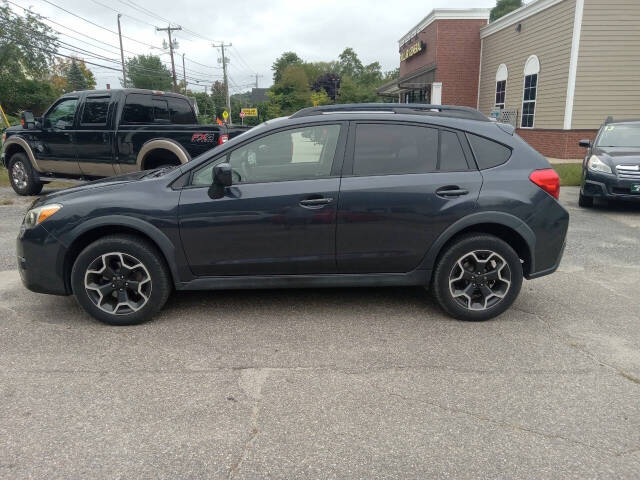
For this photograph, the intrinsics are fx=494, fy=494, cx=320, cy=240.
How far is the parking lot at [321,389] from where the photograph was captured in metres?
2.46

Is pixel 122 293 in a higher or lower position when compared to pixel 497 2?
lower

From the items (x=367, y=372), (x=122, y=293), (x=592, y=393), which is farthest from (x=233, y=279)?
(x=592, y=393)

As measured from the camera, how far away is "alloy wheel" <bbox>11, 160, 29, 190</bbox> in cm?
1060

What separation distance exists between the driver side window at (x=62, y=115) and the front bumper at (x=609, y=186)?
31.8 ft

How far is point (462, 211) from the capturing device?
4004 mm

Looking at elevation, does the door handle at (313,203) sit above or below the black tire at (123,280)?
above

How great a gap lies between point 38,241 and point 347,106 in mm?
Result: 2852

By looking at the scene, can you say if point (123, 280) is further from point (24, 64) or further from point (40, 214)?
point (24, 64)

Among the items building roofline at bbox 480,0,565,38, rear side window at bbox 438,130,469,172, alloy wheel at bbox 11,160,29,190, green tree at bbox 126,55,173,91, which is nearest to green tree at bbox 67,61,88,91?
green tree at bbox 126,55,173,91

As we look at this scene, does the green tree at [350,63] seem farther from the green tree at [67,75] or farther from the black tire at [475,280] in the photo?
the black tire at [475,280]

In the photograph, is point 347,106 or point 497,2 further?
point 497,2

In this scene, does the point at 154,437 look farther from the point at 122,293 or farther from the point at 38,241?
the point at 38,241

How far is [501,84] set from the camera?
74.6 ft

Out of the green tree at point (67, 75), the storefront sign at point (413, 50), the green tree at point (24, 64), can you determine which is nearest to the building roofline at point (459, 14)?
the storefront sign at point (413, 50)
